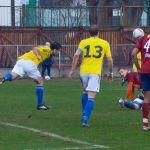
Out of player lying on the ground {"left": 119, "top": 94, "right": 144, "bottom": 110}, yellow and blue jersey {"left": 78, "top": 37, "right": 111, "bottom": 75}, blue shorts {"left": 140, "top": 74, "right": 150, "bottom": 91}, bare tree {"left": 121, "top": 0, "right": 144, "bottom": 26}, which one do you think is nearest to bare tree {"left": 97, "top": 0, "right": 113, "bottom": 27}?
bare tree {"left": 121, "top": 0, "right": 144, "bottom": 26}

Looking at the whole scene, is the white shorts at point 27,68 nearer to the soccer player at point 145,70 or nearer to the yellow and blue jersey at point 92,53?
the yellow and blue jersey at point 92,53

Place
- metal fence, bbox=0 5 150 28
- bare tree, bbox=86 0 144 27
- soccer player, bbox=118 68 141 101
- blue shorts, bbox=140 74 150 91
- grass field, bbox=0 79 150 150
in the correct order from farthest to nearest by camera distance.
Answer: bare tree, bbox=86 0 144 27, metal fence, bbox=0 5 150 28, soccer player, bbox=118 68 141 101, blue shorts, bbox=140 74 150 91, grass field, bbox=0 79 150 150

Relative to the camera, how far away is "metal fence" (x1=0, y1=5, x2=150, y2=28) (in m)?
46.8

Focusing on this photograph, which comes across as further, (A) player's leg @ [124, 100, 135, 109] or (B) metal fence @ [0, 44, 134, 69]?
(B) metal fence @ [0, 44, 134, 69]

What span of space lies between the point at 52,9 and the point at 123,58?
6.75 meters

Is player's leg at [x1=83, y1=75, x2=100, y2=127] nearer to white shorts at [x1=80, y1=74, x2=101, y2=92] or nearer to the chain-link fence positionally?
white shorts at [x1=80, y1=74, x2=101, y2=92]

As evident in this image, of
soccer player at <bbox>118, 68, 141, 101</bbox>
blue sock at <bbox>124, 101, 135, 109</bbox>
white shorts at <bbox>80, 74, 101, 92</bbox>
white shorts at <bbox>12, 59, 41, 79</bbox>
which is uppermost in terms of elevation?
white shorts at <bbox>80, 74, 101, 92</bbox>

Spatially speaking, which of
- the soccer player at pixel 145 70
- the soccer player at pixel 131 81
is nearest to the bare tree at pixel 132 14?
the soccer player at pixel 131 81

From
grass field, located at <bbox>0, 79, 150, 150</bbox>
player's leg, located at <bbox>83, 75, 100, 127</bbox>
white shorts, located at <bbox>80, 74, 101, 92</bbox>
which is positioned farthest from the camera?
white shorts, located at <bbox>80, 74, 101, 92</bbox>

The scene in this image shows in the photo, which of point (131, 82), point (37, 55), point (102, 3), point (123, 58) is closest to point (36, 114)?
point (37, 55)

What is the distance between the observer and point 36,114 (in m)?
18.7

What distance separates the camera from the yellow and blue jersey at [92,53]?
1603 cm

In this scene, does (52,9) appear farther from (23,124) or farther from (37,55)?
(23,124)

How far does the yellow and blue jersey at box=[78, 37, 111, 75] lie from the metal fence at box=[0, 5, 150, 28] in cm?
3011
